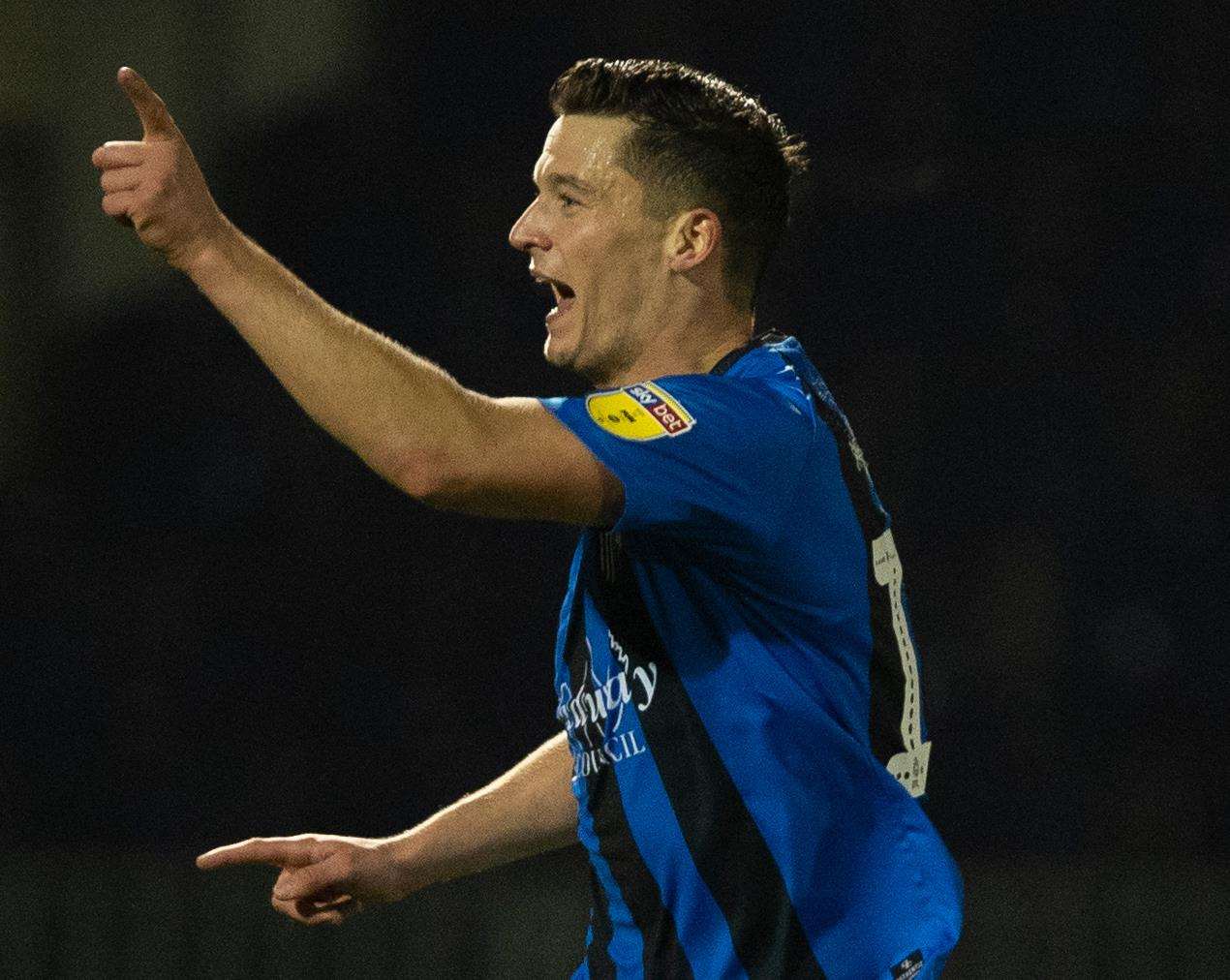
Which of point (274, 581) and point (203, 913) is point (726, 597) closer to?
point (203, 913)

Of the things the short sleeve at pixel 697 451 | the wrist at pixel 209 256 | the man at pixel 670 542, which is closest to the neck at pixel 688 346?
the man at pixel 670 542

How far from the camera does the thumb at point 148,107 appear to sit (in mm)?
1486

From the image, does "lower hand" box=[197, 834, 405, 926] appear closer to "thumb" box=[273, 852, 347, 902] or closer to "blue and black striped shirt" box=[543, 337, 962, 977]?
"thumb" box=[273, 852, 347, 902]

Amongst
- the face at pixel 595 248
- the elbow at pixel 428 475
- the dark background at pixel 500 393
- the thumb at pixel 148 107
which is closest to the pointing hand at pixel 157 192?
the thumb at pixel 148 107

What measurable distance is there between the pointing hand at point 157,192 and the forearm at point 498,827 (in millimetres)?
908

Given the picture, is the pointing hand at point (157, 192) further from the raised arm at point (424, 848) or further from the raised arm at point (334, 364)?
the raised arm at point (424, 848)

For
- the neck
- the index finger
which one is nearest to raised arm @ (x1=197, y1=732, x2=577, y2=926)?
the index finger

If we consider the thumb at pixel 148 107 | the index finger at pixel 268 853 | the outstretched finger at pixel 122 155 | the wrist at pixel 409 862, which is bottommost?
the wrist at pixel 409 862

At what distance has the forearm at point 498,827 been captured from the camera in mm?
2188

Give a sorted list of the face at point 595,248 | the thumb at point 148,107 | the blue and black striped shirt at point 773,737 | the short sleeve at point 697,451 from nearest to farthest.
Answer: the thumb at point 148,107, the short sleeve at point 697,451, the blue and black striped shirt at point 773,737, the face at point 595,248

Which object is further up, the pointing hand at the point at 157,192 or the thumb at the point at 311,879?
the pointing hand at the point at 157,192

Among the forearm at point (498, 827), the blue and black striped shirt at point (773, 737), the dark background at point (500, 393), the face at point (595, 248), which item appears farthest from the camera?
the dark background at point (500, 393)

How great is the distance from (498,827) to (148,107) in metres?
1.04

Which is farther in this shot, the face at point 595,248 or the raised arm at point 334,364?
the face at point 595,248
